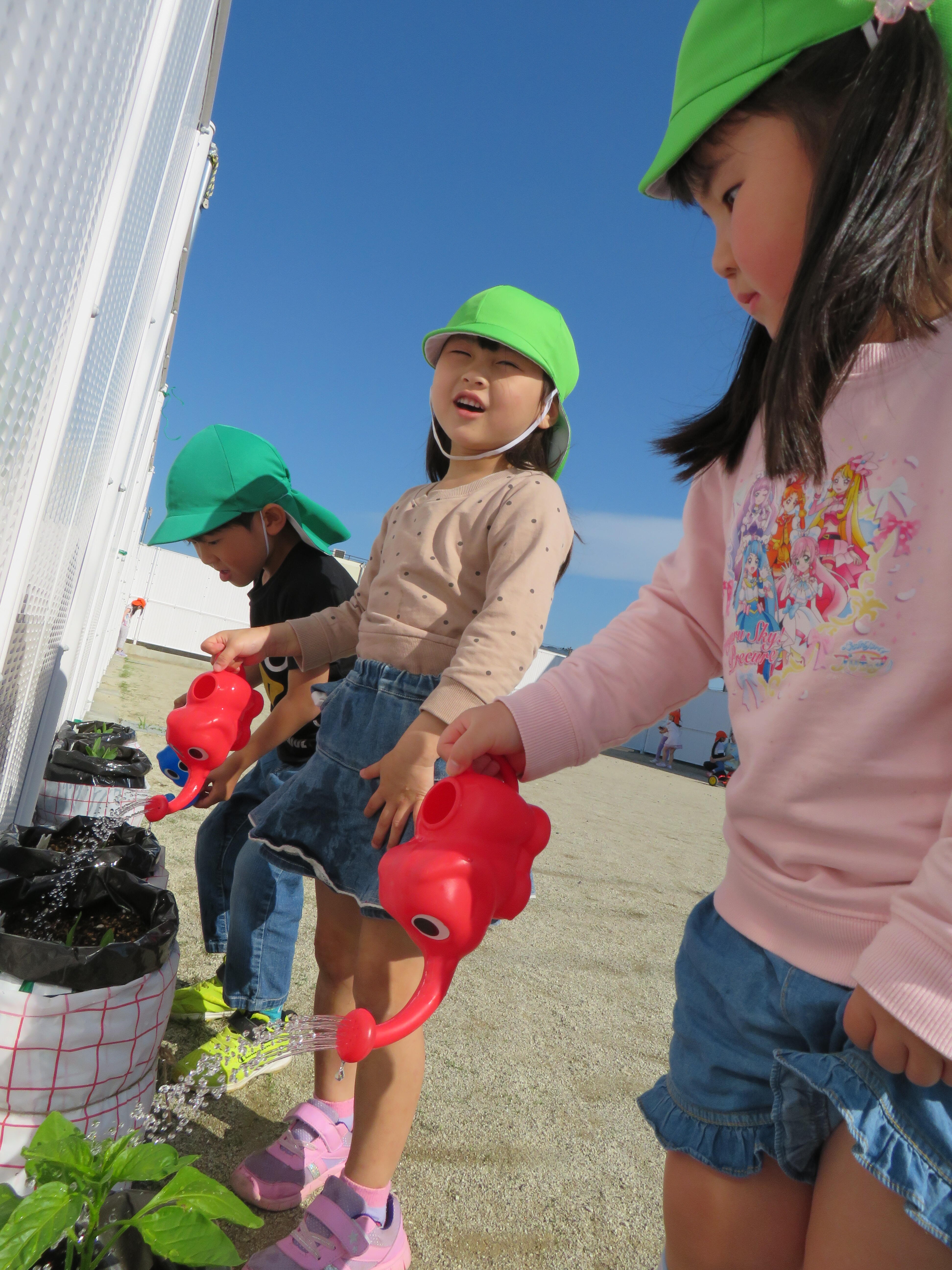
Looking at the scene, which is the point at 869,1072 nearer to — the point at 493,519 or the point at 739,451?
the point at 739,451

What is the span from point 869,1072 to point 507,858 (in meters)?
0.44

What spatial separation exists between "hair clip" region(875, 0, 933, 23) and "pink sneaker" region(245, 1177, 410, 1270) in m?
1.79

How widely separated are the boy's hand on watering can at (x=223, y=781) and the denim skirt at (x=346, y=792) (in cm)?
51

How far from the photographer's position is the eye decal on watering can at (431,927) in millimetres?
953

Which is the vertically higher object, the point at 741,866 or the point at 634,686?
the point at 634,686

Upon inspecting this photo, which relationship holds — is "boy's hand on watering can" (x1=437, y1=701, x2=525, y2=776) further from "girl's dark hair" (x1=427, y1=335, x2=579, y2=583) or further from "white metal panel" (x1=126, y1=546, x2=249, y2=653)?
"white metal panel" (x1=126, y1=546, x2=249, y2=653)

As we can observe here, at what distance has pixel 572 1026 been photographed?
2.71m

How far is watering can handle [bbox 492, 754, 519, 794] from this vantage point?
3.82 ft

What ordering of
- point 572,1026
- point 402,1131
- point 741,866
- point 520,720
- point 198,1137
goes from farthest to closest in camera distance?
point 572,1026 < point 198,1137 < point 402,1131 < point 520,720 < point 741,866

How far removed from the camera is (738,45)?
1018mm

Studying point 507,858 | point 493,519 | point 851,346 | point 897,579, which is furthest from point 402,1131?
point 851,346

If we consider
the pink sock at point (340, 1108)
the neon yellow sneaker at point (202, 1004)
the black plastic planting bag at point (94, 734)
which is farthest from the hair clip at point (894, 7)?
→ the black plastic planting bag at point (94, 734)

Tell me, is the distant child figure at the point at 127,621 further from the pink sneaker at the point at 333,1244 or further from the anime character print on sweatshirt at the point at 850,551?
the anime character print on sweatshirt at the point at 850,551

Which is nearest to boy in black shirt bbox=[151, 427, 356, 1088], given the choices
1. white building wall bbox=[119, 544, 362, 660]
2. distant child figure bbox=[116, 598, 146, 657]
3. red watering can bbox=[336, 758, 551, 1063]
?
red watering can bbox=[336, 758, 551, 1063]
